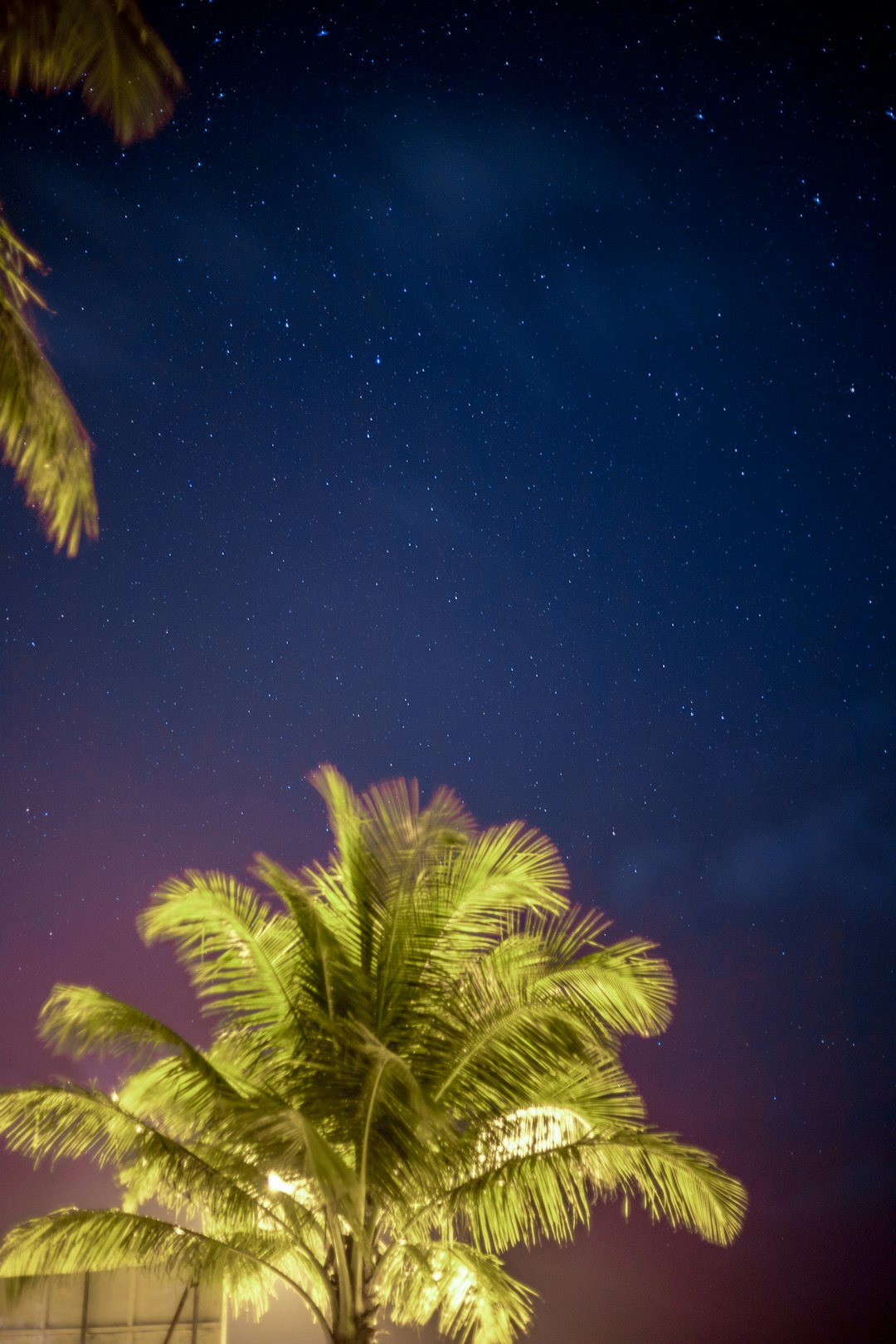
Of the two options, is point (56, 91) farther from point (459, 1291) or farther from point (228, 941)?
point (459, 1291)

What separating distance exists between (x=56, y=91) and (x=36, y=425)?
2406 mm

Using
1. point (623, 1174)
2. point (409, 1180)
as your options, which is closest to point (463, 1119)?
point (409, 1180)

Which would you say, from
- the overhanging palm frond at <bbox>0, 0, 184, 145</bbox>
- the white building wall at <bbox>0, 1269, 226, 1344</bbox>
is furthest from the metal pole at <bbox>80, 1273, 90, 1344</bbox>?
the overhanging palm frond at <bbox>0, 0, 184, 145</bbox>

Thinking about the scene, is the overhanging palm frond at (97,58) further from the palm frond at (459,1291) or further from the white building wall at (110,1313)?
the white building wall at (110,1313)

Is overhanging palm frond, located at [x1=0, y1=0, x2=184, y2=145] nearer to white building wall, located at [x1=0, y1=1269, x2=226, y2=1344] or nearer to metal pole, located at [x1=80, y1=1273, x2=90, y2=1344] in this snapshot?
white building wall, located at [x1=0, y1=1269, x2=226, y2=1344]

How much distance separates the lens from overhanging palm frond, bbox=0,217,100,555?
7227 millimetres

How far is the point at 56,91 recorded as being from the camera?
25.5 feet

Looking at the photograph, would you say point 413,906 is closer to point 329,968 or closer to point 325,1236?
point 329,968

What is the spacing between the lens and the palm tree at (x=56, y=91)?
729cm

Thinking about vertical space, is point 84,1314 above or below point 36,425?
below

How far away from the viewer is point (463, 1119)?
938 centimetres

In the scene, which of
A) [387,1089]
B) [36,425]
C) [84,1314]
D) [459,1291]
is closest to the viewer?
[36,425]

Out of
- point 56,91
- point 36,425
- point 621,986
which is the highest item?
point 56,91

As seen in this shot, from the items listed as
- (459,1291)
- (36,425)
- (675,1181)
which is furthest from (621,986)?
(36,425)
